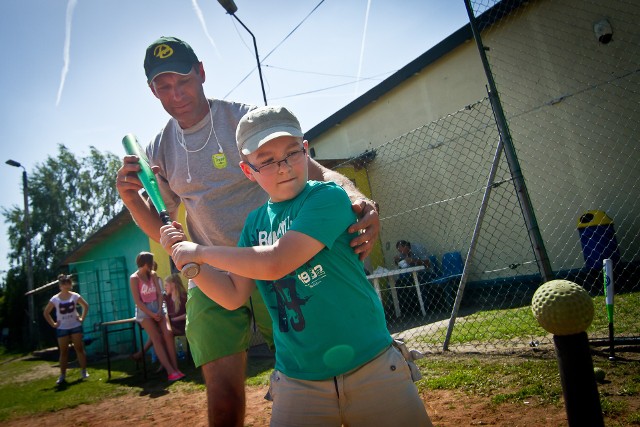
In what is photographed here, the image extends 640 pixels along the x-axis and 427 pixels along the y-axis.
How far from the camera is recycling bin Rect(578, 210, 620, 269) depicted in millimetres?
6438

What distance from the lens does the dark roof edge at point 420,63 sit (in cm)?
759

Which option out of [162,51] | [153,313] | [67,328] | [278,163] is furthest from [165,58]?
[67,328]

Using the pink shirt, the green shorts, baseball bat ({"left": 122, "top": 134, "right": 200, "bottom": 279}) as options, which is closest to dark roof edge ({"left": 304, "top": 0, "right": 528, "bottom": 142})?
baseball bat ({"left": 122, "top": 134, "right": 200, "bottom": 279})

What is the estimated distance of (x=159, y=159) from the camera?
2576mm

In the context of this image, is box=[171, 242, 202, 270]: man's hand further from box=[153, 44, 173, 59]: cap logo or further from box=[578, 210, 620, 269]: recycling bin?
box=[578, 210, 620, 269]: recycling bin

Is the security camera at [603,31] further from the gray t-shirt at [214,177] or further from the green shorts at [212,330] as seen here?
the green shorts at [212,330]

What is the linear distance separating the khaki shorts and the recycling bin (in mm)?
6316

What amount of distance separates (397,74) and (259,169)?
867 cm

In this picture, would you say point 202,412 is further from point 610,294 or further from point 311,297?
point 610,294

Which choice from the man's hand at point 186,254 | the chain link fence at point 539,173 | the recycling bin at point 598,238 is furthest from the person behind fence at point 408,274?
the man's hand at point 186,254

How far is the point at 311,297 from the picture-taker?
60.1 inches

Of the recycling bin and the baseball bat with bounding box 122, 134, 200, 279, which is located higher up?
the baseball bat with bounding box 122, 134, 200, 279

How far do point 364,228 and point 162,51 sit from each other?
5.26 ft

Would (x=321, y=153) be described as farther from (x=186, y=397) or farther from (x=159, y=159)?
(x=159, y=159)
